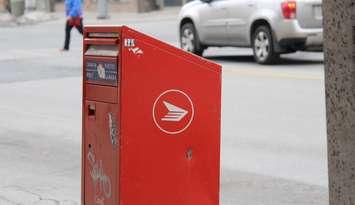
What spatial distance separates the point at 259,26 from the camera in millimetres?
16797

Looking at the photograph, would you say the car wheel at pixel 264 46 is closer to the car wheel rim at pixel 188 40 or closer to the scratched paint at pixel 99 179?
the car wheel rim at pixel 188 40

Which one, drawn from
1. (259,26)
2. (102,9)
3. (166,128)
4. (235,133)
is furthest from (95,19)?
(166,128)

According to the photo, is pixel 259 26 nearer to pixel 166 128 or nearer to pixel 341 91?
pixel 166 128

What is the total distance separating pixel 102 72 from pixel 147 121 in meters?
0.34

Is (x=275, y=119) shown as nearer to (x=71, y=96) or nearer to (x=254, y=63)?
(x=71, y=96)

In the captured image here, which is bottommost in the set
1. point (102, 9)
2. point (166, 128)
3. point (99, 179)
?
point (99, 179)

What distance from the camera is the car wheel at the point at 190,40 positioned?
18.8 meters

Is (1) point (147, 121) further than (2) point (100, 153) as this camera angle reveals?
No

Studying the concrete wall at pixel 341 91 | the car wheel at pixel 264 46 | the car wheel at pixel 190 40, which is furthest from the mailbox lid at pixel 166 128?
the car wheel at pixel 190 40

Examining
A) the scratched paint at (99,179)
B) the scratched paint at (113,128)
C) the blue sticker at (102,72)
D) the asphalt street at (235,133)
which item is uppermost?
the blue sticker at (102,72)

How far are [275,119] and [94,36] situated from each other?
20.2 feet

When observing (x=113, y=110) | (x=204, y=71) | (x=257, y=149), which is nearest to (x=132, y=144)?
(x=113, y=110)

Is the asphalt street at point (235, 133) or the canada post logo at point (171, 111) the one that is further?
the asphalt street at point (235, 133)

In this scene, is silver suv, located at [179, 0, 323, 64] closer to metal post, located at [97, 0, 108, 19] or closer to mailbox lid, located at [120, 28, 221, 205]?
mailbox lid, located at [120, 28, 221, 205]
